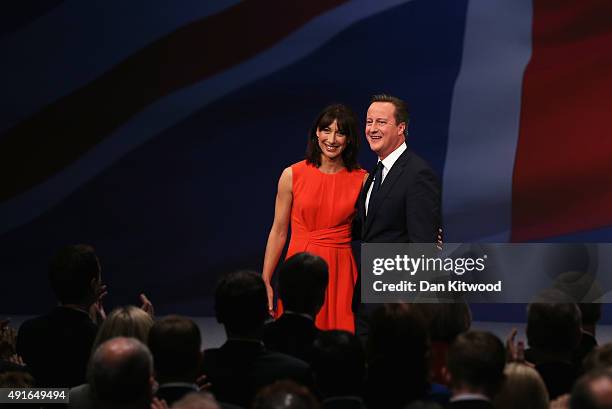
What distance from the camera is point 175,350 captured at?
3379 millimetres

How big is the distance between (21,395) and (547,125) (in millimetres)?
4837

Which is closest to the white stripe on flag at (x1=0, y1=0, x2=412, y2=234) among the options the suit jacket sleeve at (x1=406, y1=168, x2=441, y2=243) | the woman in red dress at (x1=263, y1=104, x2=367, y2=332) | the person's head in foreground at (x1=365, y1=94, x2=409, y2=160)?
the woman in red dress at (x1=263, y1=104, x2=367, y2=332)

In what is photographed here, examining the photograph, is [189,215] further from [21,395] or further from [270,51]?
[21,395]

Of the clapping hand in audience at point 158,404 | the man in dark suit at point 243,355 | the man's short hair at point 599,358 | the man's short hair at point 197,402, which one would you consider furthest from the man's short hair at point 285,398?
the man's short hair at point 599,358

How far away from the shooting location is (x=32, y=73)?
8.23m

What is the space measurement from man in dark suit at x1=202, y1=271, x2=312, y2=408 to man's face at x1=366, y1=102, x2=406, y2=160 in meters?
1.59

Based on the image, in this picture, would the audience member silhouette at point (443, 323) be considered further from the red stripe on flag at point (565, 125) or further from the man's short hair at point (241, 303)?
the red stripe on flag at point (565, 125)

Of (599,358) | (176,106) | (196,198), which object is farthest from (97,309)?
(176,106)

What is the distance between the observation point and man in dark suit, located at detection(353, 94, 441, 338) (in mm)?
4988

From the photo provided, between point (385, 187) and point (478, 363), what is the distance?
2070 mm

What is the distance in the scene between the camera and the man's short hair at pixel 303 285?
398 cm

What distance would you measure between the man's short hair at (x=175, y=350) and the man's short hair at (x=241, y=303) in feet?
0.86

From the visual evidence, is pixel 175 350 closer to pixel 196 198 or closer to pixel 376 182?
pixel 376 182

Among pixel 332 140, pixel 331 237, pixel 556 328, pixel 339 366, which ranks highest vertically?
pixel 332 140
